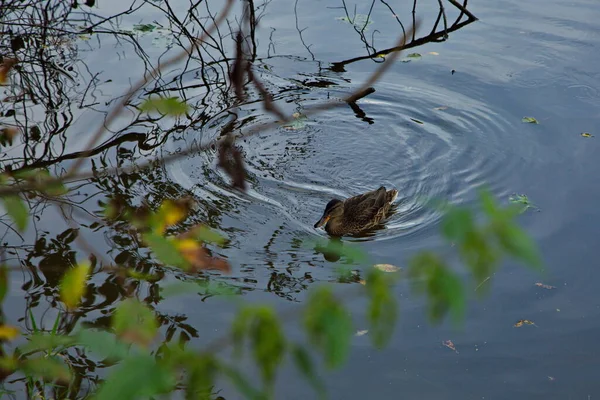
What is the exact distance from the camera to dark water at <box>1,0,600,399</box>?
16.7 feet

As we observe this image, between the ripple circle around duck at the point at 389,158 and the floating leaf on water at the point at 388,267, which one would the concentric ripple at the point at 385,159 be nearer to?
the ripple circle around duck at the point at 389,158

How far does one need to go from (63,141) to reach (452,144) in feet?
12.8

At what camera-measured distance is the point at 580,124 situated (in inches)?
316

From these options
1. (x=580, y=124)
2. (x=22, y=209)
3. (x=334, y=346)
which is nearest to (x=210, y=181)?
(x=580, y=124)

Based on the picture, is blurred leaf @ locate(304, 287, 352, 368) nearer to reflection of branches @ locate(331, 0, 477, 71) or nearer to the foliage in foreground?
the foliage in foreground

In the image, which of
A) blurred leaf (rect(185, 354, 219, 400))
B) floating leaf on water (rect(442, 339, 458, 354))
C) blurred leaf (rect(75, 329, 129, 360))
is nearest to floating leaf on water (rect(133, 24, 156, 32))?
floating leaf on water (rect(442, 339, 458, 354))

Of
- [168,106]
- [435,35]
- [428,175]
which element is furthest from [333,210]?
[168,106]

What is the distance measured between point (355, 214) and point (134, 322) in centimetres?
526

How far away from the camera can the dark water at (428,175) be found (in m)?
5.09

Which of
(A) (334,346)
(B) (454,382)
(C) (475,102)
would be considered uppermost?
(A) (334,346)

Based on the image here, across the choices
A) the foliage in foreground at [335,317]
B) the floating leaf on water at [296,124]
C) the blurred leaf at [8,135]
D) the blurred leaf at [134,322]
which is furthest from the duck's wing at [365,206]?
the foliage in foreground at [335,317]

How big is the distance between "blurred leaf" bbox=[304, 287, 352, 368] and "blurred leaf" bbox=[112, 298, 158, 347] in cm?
41

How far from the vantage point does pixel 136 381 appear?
1.34 m

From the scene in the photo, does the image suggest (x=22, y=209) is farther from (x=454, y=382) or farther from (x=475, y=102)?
(x=475, y=102)
